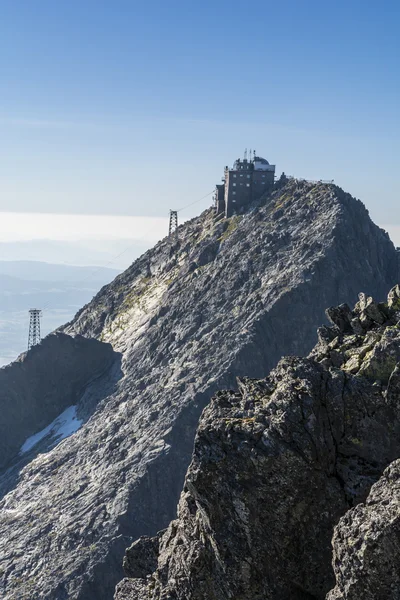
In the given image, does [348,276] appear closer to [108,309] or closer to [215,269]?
[215,269]

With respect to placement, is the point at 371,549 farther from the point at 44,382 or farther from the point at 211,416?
the point at 44,382

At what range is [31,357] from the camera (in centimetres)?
17438

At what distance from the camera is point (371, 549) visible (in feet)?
81.9

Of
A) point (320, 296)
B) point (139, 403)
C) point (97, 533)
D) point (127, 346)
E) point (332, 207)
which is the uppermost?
point (332, 207)

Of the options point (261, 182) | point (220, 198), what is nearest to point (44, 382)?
point (220, 198)

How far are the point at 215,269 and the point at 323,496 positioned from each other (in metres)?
123

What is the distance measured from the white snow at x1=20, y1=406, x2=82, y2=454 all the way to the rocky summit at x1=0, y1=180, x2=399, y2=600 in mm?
529

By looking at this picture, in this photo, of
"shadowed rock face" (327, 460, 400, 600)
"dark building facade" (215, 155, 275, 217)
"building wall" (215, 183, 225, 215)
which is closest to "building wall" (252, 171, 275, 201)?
"dark building facade" (215, 155, 275, 217)

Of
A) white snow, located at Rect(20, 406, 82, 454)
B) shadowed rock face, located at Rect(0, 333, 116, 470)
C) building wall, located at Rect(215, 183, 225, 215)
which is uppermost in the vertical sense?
building wall, located at Rect(215, 183, 225, 215)

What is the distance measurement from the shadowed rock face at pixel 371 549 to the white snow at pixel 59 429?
132 meters

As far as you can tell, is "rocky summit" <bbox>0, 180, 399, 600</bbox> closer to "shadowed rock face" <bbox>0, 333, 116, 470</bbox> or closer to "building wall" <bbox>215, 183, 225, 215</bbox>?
"shadowed rock face" <bbox>0, 333, 116, 470</bbox>

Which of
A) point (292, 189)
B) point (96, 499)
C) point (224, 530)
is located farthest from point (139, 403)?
point (224, 530)

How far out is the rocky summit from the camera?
31.6 meters

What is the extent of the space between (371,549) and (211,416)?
11.7 metres
